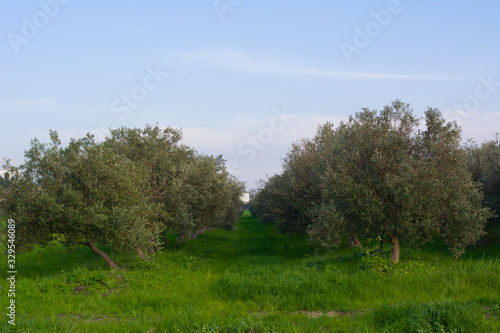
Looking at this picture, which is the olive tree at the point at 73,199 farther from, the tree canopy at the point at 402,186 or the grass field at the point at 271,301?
the tree canopy at the point at 402,186

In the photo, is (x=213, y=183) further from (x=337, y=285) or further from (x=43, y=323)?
(x=43, y=323)

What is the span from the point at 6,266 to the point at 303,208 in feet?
69.2

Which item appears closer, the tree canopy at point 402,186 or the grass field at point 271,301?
the grass field at point 271,301

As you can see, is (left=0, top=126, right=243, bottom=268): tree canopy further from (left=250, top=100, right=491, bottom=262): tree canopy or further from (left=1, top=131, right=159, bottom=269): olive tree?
(left=250, top=100, right=491, bottom=262): tree canopy

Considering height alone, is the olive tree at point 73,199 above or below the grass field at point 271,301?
above

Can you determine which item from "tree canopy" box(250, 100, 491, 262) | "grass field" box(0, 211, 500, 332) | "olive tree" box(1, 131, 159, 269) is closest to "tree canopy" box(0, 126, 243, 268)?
"olive tree" box(1, 131, 159, 269)

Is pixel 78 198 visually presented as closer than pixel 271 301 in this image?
No

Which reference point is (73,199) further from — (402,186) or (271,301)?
(402,186)

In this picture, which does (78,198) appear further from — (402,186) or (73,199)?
(402,186)

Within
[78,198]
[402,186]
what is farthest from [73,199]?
[402,186]

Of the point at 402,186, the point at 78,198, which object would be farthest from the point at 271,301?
the point at 78,198

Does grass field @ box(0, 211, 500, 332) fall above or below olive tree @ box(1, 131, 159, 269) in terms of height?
below

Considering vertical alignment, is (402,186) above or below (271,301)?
above

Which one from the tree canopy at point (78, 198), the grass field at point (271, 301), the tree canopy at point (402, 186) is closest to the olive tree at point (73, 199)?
the tree canopy at point (78, 198)
